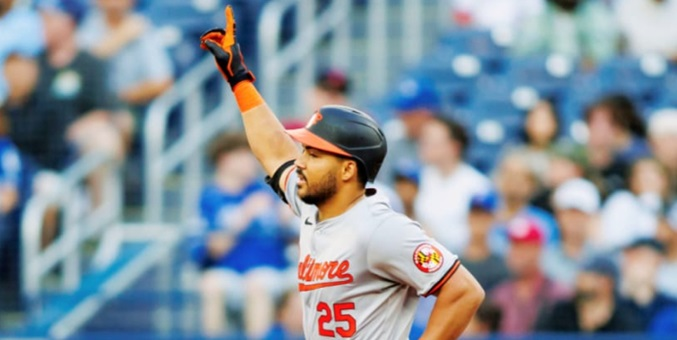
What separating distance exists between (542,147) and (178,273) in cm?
247

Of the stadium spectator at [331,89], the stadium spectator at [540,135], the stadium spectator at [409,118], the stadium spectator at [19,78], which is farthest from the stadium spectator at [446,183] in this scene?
the stadium spectator at [19,78]

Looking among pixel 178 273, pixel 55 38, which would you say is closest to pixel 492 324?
pixel 178 273

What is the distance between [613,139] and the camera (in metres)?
8.91

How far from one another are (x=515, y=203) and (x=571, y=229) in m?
0.41

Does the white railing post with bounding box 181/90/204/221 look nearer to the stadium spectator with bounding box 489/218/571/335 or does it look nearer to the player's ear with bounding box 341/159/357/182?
the stadium spectator with bounding box 489/218/571/335

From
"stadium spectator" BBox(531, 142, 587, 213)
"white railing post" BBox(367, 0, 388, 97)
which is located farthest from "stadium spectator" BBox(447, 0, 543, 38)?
"stadium spectator" BBox(531, 142, 587, 213)

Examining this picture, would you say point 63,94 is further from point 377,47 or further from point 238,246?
point 377,47

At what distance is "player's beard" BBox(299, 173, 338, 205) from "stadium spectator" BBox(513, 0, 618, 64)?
19.3ft

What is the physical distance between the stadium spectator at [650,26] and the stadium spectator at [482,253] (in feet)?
8.75

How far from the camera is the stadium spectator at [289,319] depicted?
8.15m

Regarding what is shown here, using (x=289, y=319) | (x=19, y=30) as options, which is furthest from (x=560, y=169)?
(x=19, y=30)

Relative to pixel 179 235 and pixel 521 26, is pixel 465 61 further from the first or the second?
pixel 179 235

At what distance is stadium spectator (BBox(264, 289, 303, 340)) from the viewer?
26.7 feet

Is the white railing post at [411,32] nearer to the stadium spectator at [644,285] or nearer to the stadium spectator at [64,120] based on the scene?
the stadium spectator at [64,120]
